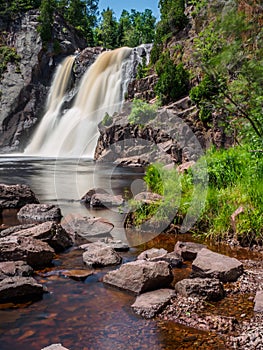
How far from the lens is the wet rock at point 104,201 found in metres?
13.3

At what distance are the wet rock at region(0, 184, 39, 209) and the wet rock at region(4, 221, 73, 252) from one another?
4.47 m

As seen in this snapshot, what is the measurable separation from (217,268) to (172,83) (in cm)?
2760

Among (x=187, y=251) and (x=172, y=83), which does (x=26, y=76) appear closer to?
(x=172, y=83)

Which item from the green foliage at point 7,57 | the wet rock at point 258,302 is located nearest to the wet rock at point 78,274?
the wet rock at point 258,302

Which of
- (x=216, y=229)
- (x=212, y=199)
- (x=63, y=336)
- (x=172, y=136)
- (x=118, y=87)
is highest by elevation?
(x=118, y=87)

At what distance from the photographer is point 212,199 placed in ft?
31.3

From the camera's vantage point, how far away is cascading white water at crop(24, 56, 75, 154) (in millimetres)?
46844

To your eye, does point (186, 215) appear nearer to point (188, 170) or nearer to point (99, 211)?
point (188, 170)

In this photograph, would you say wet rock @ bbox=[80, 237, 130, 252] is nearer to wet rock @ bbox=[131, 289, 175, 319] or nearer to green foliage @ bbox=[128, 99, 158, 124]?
wet rock @ bbox=[131, 289, 175, 319]

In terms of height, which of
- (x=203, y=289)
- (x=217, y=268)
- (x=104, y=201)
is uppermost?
(x=104, y=201)

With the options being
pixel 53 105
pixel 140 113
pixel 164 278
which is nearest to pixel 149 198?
pixel 164 278

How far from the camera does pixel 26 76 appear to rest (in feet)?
176

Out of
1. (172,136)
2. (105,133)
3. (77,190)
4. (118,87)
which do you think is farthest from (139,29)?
(77,190)

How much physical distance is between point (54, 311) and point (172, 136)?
979 inches
